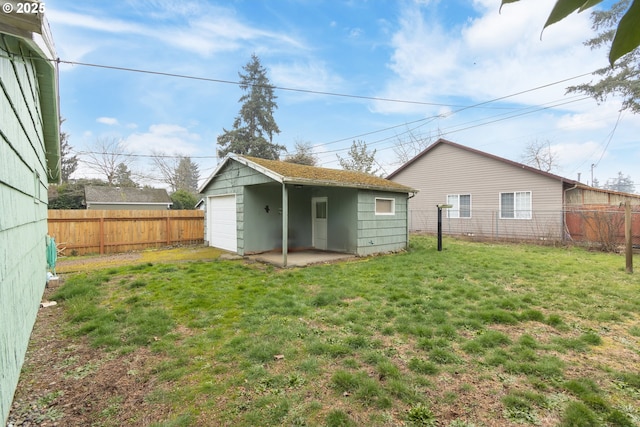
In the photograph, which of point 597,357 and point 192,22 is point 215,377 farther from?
point 192,22

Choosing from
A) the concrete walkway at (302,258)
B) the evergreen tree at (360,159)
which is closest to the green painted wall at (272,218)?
the concrete walkway at (302,258)

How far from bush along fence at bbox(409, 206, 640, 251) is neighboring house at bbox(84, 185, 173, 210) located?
1970 cm

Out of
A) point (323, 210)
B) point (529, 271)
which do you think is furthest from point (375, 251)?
point (529, 271)

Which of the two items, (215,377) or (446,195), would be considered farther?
(446,195)

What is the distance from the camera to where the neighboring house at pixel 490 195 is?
1284 centimetres

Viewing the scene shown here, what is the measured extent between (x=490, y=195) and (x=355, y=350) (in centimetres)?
1385

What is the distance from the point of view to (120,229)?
11.2 meters

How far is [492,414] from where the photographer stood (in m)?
2.35

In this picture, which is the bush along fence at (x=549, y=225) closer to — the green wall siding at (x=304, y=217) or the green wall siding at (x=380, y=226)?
the green wall siding at (x=380, y=226)

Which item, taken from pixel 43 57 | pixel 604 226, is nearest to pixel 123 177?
pixel 43 57

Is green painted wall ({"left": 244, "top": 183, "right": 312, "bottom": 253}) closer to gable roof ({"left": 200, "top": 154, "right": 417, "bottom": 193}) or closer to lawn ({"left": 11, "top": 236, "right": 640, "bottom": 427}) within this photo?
gable roof ({"left": 200, "top": 154, "right": 417, "bottom": 193})

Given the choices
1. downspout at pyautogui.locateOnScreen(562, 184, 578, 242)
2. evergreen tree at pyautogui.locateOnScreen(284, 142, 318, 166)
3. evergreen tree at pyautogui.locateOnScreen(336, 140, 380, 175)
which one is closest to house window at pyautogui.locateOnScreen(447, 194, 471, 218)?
downspout at pyautogui.locateOnScreen(562, 184, 578, 242)

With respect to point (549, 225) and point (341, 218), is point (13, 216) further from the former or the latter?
point (549, 225)

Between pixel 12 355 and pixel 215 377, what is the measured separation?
156 centimetres
